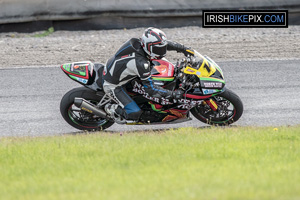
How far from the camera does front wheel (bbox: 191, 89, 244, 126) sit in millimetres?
8367

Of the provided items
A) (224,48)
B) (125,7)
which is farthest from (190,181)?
(125,7)

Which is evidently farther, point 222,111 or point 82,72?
point 222,111

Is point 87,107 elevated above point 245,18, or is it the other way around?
point 245,18

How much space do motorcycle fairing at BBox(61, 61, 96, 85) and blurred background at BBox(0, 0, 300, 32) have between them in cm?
644

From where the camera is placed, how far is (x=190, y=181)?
557cm

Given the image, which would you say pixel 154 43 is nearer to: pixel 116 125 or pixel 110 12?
pixel 116 125

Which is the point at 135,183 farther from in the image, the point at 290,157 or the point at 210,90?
the point at 210,90

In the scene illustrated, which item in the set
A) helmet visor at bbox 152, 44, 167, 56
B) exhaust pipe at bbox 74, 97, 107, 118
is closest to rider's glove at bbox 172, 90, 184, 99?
helmet visor at bbox 152, 44, 167, 56

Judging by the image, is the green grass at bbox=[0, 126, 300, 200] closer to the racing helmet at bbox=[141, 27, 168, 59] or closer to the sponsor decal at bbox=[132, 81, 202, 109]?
the sponsor decal at bbox=[132, 81, 202, 109]

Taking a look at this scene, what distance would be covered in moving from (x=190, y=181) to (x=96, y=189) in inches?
37.1

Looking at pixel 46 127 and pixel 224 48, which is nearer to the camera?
pixel 46 127

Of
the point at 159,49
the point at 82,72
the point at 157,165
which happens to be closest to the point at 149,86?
the point at 159,49

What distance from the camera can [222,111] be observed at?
8.48 m

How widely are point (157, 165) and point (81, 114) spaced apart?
264 centimetres
